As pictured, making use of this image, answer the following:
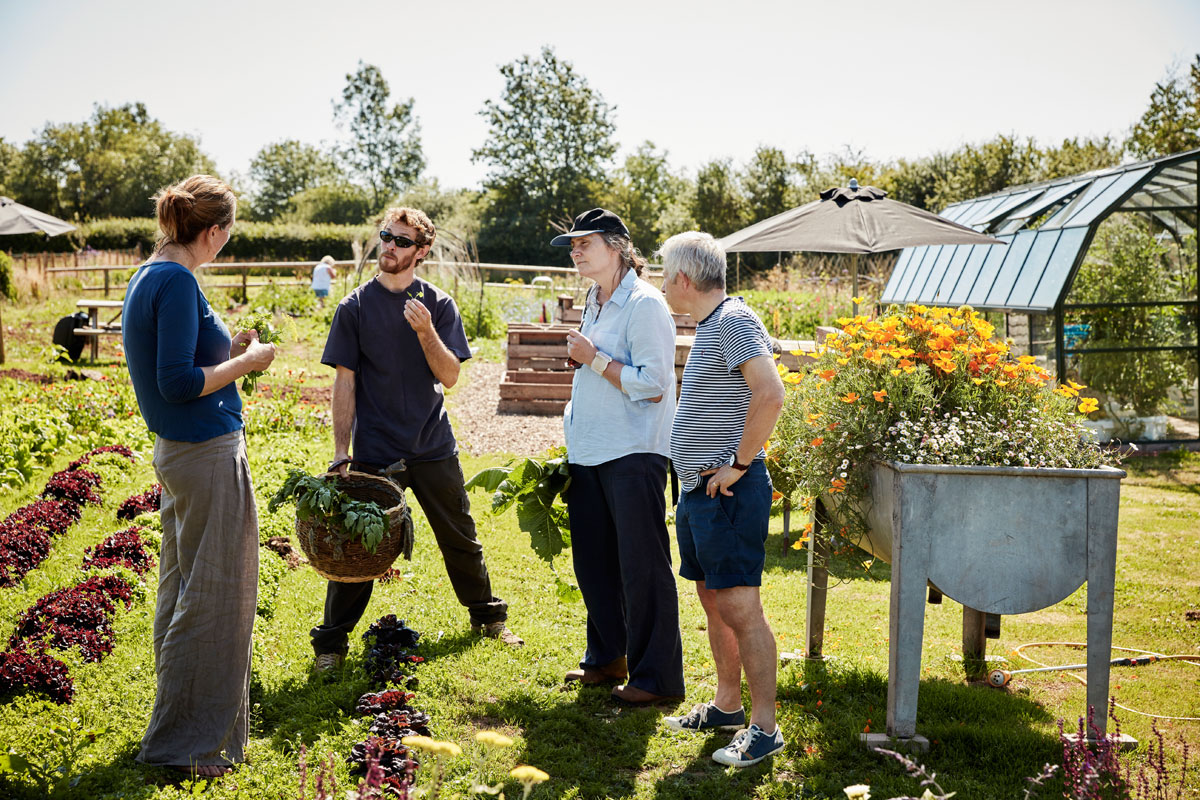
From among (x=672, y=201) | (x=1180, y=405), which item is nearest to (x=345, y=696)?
(x=1180, y=405)

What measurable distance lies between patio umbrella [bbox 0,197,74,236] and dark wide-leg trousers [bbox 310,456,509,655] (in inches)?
508

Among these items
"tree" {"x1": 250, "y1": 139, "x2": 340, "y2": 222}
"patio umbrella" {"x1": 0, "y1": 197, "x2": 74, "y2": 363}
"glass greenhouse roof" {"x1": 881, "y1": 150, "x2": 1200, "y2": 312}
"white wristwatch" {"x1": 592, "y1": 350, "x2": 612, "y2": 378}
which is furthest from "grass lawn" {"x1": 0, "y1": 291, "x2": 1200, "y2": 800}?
"tree" {"x1": 250, "y1": 139, "x2": 340, "y2": 222}

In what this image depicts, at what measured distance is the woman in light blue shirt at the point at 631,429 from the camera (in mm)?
3641

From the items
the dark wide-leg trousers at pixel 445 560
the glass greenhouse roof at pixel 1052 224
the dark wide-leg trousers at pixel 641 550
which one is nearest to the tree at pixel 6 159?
the glass greenhouse roof at pixel 1052 224

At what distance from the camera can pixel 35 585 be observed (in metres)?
4.83

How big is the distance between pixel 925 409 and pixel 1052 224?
8.47 m

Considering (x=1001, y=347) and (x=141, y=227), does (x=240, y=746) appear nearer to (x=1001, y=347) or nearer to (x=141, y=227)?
(x=1001, y=347)

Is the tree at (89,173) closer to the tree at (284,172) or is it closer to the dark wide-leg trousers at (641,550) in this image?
the tree at (284,172)

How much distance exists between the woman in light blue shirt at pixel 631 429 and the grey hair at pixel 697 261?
39cm

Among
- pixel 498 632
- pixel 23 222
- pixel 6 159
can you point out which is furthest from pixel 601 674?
pixel 6 159

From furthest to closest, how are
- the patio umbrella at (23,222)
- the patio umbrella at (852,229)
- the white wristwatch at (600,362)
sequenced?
the patio umbrella at (23,222) → the patio umbrella at (852,229) → the white wristwatch at (600,362)

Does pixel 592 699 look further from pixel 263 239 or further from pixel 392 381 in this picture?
pixel 263 239

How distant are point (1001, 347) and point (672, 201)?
142ft

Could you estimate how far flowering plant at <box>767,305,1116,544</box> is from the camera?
3.29 meters
